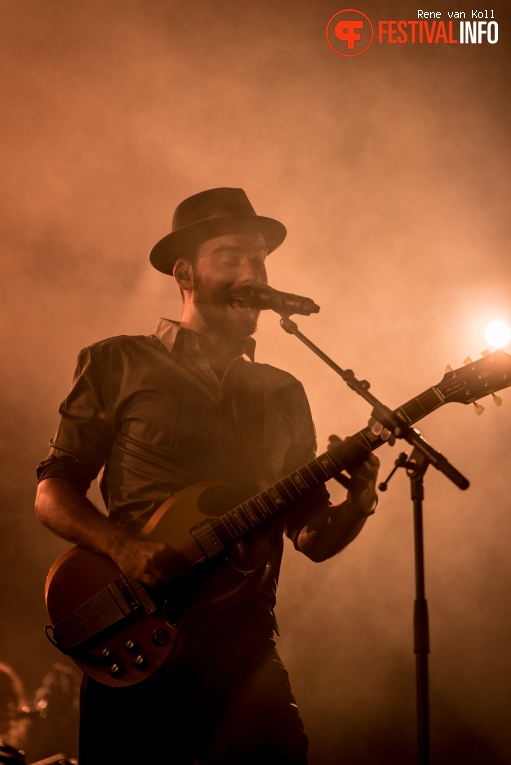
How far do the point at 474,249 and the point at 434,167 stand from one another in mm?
616

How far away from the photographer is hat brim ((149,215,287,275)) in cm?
315

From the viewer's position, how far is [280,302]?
8.07 ft

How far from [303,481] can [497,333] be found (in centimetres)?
235

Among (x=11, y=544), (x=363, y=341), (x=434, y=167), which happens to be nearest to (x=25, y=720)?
(x=11, y=544)

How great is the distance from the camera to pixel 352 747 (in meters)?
4.19

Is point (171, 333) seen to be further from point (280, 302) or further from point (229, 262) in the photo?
point (280, 302)

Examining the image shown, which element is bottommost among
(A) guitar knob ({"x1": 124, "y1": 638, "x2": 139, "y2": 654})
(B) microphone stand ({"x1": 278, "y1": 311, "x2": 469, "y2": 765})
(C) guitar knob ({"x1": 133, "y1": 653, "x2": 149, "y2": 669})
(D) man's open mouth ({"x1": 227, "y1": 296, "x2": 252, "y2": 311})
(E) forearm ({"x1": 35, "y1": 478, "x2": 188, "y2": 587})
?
(B) microphone stand ({"x1": 278, "y1": 311, "x2": 469, "y2": 765})

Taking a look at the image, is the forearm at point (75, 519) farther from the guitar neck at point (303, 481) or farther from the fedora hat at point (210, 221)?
the fedora hat at point (210, 221)

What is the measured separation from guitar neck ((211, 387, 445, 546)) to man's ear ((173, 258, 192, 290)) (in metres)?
1.10

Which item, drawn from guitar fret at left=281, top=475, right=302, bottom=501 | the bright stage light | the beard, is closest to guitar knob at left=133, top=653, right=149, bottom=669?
guitar fret at left=281, top=475, right=302, bottom=501

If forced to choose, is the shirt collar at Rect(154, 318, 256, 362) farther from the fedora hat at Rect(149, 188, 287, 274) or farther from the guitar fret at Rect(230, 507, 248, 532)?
the guitar fret at Rect(230, 507, 248, 532)

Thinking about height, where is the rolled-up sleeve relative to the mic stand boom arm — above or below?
above

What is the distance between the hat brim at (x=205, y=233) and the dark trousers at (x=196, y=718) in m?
1.60

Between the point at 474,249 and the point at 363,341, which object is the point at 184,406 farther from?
the point at 474,249
